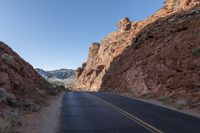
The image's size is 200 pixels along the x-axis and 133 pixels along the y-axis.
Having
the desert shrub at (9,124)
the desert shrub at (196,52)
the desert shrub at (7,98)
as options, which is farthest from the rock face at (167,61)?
the desert shrub at (9,124)

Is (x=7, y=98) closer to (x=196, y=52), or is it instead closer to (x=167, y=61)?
(x=196, y=52)

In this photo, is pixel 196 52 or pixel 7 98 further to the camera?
pixel 196 52

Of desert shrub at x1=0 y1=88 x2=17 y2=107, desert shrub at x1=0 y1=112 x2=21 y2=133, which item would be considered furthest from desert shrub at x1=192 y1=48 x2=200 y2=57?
desert shrub at x1=0 y1=112 x2=21 y2=133

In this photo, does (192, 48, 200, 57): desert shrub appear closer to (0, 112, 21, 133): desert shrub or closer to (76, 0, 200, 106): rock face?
(76, 0, 200, 106): rock face

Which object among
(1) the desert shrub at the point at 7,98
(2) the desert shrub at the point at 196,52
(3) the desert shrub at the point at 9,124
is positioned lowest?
(3) the desert shrub at the point at 9,124

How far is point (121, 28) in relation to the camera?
101312 mm

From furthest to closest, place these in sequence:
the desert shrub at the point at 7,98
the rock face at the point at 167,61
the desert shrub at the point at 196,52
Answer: the desert shrub at the point at 196,52 → the rock face at the point at 167,61 → the desert shrub at the point at 7,98

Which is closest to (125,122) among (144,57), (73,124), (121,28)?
(73,124)

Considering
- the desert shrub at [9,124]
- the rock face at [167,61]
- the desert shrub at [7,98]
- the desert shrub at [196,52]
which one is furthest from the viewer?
the desert shrub at [196,52]

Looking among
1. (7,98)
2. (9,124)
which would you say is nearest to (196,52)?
(7,98)

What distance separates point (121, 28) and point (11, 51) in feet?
235

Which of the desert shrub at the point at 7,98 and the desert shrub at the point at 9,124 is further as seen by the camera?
the desert shrub at the point at 7,98

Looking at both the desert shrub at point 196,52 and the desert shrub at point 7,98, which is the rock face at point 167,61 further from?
the desert shrub at point 7,98

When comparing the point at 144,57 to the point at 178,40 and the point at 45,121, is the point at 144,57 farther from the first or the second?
the point at 45,121
